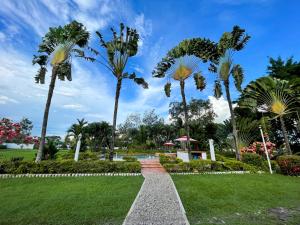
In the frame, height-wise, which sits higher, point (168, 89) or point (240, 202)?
point (168, 89)

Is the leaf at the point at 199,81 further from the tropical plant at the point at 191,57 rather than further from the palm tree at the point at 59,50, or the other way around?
the palm tree at the point at 59,50

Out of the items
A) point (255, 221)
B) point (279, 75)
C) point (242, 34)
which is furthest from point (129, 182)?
point (279, 75)

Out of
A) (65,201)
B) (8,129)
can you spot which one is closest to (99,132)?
(8,129)

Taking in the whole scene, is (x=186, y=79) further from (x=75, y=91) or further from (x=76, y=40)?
(x=75, y=91)

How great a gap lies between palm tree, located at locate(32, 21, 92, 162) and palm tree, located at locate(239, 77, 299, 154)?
14.8 m

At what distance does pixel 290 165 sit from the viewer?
10438 mm

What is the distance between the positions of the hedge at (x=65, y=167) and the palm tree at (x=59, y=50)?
262 cm

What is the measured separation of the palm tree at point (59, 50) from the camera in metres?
12.1

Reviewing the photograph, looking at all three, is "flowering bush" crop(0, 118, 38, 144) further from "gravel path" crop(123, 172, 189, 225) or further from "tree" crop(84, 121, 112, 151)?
"tree" crop(84, 121, 112, 151)

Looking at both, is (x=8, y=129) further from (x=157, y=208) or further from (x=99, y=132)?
(x=99, y=132)

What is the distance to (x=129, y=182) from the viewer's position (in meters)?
8.30

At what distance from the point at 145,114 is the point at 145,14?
3598 cm

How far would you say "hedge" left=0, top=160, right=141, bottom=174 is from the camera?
31.4 ft

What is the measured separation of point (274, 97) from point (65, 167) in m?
16.5
